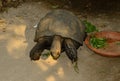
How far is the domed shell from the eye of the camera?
5129 mm

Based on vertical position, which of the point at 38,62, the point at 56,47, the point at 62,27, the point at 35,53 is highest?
the point at 62,27

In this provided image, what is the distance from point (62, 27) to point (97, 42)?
76cm

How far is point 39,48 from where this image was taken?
5.07m

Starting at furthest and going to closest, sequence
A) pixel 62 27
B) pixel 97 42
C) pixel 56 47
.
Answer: pixel 97 42, pixel 62 27, pixel 56 47

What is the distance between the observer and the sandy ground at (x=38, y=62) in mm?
4727

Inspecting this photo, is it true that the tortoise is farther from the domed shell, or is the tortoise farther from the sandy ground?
the sandy ground

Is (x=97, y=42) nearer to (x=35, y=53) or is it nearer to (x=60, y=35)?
(x=60, y=35)

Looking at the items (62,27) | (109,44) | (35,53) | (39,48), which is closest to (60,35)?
(62,27)

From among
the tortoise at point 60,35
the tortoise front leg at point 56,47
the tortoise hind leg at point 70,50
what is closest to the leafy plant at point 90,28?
the tortoise at point 60,35

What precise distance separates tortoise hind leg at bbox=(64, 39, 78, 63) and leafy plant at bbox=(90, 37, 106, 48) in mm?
483

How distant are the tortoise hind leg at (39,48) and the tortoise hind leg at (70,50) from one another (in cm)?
34

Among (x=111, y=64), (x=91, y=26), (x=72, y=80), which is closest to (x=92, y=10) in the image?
(x=91, y=26)

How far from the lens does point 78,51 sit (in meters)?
5.39

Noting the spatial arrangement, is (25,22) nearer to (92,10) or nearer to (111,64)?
(92,10)
